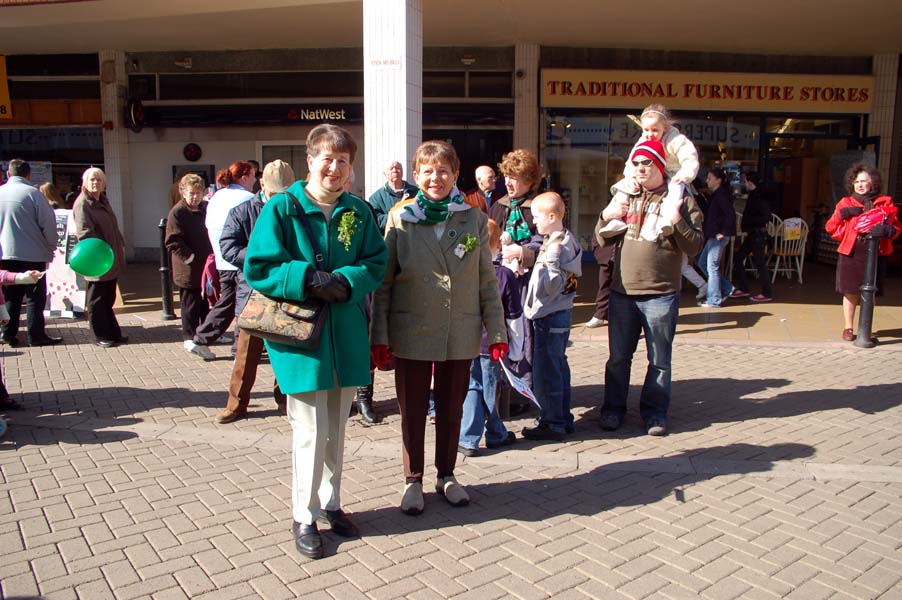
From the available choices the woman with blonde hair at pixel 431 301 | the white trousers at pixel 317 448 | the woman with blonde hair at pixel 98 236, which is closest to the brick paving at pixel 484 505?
the white trousers at pixel 317 448

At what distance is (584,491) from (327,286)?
205 centimetres

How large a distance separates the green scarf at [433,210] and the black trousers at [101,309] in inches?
218

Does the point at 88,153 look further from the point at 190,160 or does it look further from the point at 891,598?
the point at 891,598

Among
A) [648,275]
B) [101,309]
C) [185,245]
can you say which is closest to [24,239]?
[101,309]

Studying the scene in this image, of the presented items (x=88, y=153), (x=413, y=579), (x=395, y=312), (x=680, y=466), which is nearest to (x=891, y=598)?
(x=680, y=466)

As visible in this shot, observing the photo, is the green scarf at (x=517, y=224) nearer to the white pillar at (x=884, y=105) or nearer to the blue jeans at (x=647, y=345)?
the blue jeans at (x=647, y=345)

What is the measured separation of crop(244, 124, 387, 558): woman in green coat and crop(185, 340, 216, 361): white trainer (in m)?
4.24

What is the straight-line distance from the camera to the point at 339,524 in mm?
3785

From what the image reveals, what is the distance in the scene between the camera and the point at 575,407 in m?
6.08

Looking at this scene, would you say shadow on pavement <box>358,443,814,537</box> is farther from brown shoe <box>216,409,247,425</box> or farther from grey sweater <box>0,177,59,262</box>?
grey sweater <box>0,177,59,262</box>

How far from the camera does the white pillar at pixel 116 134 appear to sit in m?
14.6

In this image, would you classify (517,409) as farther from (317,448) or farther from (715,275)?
(715,275)

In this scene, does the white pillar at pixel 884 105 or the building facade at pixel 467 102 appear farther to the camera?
the white pillar at pixel 884 105

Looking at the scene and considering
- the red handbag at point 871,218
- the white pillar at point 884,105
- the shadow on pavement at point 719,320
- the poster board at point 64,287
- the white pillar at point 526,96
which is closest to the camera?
the red handbag at point 871,218
